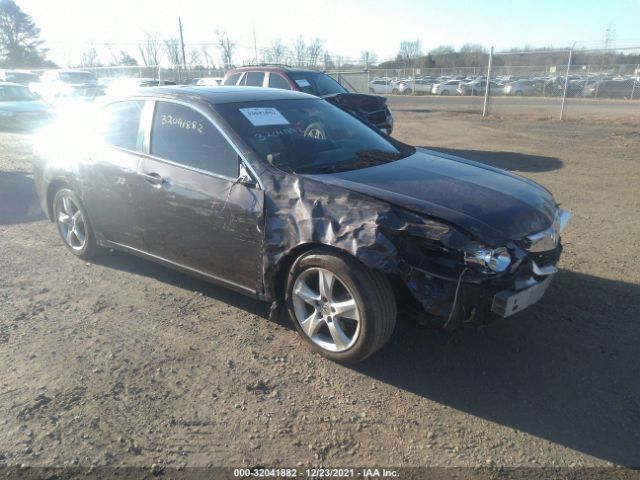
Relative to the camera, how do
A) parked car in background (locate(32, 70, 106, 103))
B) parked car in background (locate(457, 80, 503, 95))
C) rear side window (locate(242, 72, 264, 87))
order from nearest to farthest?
1. rear side window (locate(242, 72, 264, 87))
2. parked car in background (locate(32, 70, 106, 103))
3. parked car in background (locate(457, 80, 503, 95))

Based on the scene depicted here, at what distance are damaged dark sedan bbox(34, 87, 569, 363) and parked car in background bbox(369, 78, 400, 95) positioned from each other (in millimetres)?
39723

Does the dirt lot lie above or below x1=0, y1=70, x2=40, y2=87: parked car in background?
below

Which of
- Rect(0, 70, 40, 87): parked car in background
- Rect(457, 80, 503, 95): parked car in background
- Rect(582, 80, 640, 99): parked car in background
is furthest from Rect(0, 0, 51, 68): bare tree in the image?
Rect(582, 80, 640, 99): parked car in background

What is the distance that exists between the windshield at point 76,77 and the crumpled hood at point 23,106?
23.9 ft

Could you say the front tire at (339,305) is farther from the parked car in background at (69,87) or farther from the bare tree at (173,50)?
the bare tree at (173,50)

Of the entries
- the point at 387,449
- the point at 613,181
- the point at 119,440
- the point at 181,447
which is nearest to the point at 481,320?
the point at 387,449

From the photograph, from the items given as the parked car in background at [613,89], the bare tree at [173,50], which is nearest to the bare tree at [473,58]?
the parked car in background at [613,89]

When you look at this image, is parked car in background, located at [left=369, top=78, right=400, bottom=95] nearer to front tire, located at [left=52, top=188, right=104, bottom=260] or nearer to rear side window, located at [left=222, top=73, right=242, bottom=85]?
rear side window, located at [left=222, top=73, right=242, bottom=85]

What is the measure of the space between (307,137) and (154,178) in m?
1.25

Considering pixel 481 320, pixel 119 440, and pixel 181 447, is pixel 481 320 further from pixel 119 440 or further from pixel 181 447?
pixel 119 440

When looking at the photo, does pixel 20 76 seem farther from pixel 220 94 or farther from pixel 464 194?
pixel 464 194

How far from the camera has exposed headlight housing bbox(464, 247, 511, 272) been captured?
292 cm

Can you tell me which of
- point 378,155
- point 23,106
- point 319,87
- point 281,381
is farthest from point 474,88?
point 281,381

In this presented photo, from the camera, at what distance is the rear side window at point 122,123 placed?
4.41 meters
